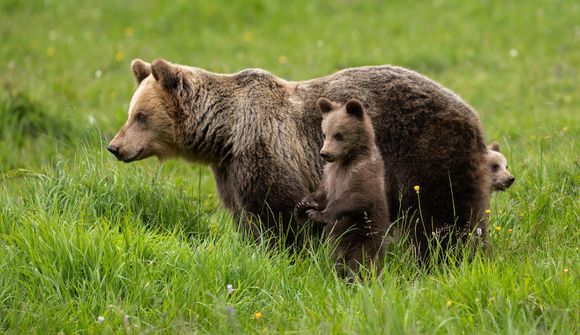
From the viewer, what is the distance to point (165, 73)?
684 centimetres

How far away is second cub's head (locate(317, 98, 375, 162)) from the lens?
19.5 feet

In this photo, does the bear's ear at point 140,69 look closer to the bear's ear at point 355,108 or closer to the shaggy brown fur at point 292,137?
the shaggy brown fur at point 292,137

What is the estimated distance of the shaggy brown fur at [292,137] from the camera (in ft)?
20.8

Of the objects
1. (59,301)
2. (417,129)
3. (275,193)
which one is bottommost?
(59,301)

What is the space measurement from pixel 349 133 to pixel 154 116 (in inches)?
67.3

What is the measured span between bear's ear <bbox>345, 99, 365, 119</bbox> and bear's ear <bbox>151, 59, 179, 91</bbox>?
1.62 metres

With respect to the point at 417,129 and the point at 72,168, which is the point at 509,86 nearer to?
the point at 417,129

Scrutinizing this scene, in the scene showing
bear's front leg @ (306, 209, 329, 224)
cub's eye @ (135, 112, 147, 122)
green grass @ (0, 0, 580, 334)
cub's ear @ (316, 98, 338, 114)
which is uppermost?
cub's ear @ (316, 98, 338, 114)

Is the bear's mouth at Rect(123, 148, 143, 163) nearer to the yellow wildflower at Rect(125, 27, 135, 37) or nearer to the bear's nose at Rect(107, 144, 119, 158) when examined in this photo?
the bear's nose at Rect(107, 144, 119, 158)

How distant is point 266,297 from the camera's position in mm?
5445

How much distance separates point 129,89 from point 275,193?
6549 millimetres

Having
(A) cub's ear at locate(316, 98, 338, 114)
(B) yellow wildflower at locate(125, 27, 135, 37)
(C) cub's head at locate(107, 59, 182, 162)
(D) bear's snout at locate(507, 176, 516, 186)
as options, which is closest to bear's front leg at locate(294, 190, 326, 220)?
(A) cub's ear at locate(316, 98, 338, 114)

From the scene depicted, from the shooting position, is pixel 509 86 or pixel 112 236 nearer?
pixel 112 236

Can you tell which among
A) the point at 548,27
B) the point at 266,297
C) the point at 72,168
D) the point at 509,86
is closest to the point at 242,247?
the point at 266,297
